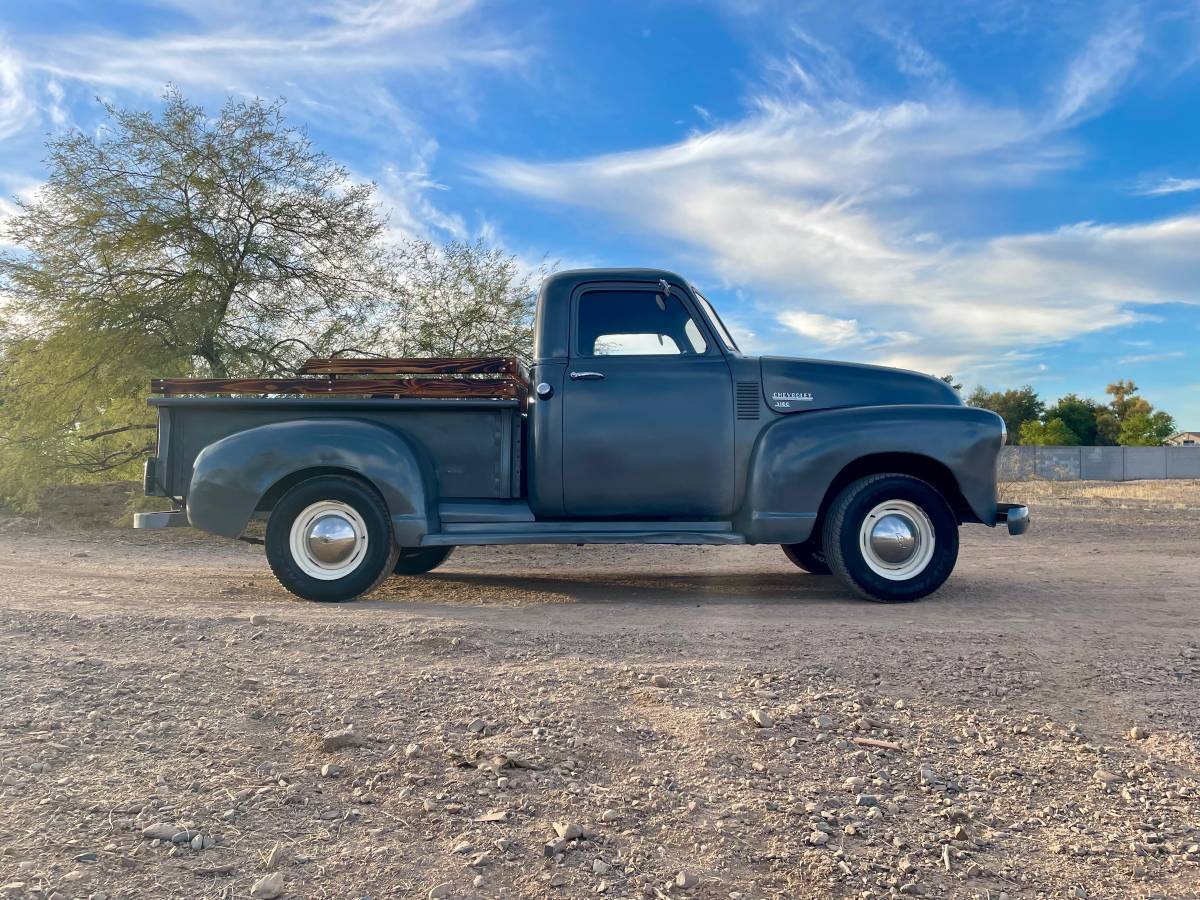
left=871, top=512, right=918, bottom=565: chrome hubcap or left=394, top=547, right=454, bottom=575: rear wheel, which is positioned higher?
left=871, top=512, right=918, bottom=565: chrome hubcap

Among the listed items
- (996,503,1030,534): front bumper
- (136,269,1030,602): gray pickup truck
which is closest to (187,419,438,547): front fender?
(136,269,1030,602): gray pickup truck

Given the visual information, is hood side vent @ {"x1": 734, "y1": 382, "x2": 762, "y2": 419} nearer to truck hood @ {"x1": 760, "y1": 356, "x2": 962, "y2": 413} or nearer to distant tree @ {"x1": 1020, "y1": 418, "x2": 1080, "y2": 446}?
truck hood @ {"x1": 760, "y1": 356, "x2": 962, "y2": 413}

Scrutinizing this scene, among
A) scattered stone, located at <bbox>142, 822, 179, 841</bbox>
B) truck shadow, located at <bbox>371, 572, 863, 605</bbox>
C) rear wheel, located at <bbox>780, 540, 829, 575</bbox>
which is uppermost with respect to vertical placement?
rear wheel, located at <bbox>780, 540, 829, 575</bbox>

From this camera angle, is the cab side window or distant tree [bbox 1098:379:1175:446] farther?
distant tree [bbox 1098:379:1175:446]

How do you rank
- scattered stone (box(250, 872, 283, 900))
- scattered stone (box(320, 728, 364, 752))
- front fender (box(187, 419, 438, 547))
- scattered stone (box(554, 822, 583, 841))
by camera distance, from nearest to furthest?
scattered stone (box(250, 872, 283, 900)) < scattered stone (box(554, 822, 583, 841)) < scattered stone (box(320, 728, 364, 752)) < front fender (box(187, 419, 438, 547))

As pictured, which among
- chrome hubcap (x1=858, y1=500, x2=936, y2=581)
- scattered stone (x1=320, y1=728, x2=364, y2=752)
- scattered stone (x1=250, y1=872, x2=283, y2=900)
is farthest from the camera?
chrome hubcap (x1=858, y1=500, x2=936, y2=581)

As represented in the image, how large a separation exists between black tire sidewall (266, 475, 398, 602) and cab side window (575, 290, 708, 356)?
2.01m

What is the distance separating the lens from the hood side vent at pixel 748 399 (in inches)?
253

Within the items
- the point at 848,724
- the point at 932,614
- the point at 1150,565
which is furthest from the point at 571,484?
the point at 1150,565

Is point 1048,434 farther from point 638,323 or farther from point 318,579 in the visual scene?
point 318,579

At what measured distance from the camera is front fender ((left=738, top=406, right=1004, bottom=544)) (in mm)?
6250

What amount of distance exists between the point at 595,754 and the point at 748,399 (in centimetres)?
373

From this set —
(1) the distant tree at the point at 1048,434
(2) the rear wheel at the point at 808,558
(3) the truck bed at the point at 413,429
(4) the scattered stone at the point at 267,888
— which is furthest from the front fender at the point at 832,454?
(1) the distant tree at the point at 1048,434

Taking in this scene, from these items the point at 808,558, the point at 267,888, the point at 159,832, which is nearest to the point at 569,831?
the point at 267,888
